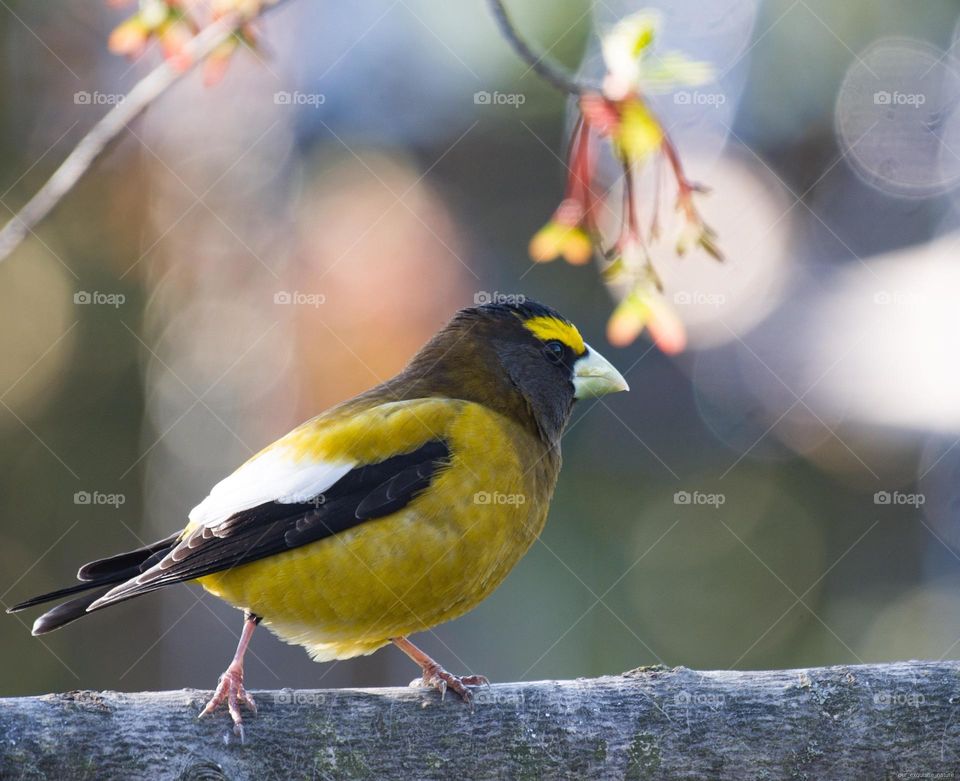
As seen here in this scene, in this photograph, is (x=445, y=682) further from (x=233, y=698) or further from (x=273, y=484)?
(x=273, y=484)

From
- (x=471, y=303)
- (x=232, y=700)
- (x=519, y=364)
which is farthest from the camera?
(x=471, y=303)

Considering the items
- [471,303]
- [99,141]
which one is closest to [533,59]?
[99,141]

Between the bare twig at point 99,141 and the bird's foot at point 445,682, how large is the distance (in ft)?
4.92

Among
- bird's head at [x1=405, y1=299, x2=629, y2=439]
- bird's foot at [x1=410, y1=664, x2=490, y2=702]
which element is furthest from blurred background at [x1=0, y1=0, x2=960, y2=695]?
bird's foot at [x1=410, y1=664, x2=490, y2=702]

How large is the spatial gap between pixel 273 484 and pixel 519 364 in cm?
97

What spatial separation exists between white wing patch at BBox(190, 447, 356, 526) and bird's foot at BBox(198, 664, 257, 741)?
0.63 meters

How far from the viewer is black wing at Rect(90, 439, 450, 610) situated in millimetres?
3090

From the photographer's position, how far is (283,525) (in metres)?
3.16

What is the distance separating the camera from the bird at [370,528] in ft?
10.0

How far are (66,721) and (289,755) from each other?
522 millimetres

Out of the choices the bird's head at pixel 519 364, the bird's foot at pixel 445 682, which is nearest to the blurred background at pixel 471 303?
the bird's head at pixel 519 364

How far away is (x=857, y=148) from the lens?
7543 mm

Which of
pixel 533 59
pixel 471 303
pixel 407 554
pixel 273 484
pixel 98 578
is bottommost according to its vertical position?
pixel 98 578

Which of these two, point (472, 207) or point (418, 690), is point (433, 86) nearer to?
point (472, 207)
